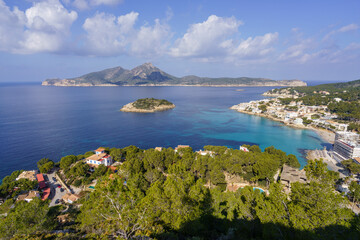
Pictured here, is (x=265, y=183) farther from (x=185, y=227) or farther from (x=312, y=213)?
(x=185, y=227)

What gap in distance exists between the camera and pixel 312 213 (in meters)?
7.62

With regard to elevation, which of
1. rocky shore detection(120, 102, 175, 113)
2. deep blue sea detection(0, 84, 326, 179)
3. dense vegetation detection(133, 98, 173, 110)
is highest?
dense vegetation detection(133, 98, 173, 110)

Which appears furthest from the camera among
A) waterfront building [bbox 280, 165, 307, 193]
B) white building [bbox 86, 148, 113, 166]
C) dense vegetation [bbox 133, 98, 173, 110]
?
dense vegetation [bbox 133, 98, 173, 110]

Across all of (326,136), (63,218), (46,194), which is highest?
(63,218)

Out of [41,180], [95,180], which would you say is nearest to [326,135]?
[95,180]

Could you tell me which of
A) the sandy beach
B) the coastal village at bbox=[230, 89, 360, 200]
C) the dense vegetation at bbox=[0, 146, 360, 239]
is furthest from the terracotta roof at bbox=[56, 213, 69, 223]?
the sandy beach

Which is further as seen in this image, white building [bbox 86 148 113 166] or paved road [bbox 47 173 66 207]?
white building [bbox 86 148 113 166]

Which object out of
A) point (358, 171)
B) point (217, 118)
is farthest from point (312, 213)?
point (217, 118)

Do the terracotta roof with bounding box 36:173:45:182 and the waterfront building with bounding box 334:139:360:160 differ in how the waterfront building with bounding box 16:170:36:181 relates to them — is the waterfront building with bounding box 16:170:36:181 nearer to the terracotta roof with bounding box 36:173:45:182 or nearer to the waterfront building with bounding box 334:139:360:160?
the terracotta roof with bounding box 36:173:45:182

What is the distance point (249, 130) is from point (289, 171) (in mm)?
27258

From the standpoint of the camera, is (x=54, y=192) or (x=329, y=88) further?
(x=329, y=88)

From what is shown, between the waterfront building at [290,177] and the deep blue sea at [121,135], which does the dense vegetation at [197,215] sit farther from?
the deep blue sea at [121,135]

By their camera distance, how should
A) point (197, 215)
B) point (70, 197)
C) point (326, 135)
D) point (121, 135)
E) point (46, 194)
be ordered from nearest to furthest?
point (197, 215), point (70, 197), point (46, 194), point (121, 135), point (326, 135)

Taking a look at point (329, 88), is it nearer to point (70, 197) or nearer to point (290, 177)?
point (290, 177)
